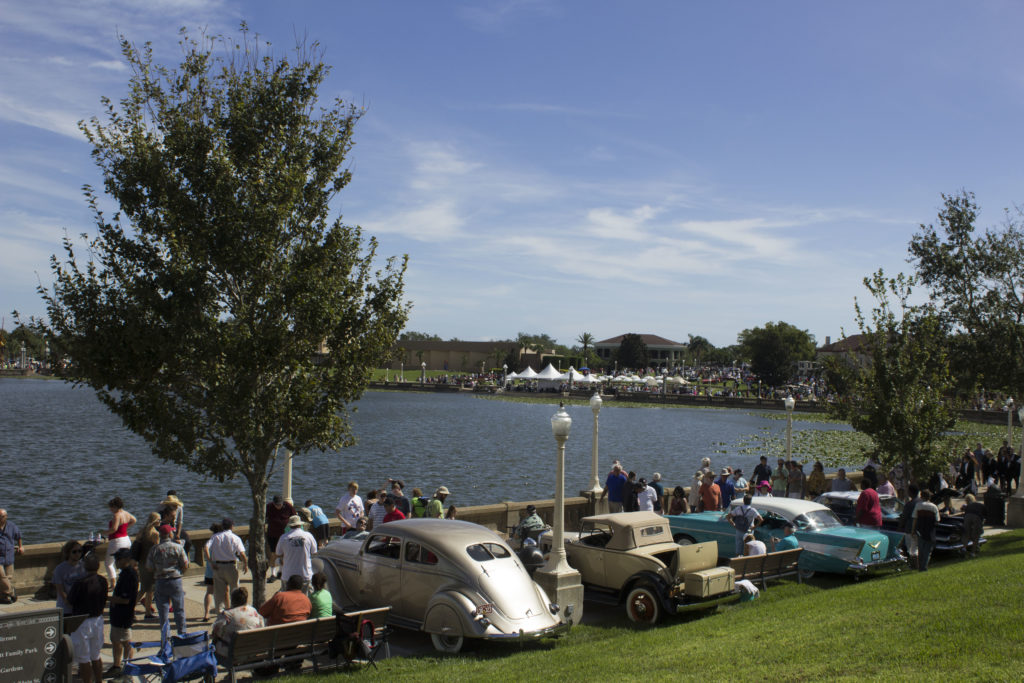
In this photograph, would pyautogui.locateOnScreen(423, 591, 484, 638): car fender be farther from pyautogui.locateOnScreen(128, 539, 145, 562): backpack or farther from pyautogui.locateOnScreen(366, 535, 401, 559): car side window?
pyautogui.locateOnScreen(128, 539, 145, 562): backpack

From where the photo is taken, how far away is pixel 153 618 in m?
12.2

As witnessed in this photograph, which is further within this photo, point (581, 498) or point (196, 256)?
point (581, 498)

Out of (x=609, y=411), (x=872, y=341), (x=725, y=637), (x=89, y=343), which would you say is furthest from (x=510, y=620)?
(x=609, y=411)

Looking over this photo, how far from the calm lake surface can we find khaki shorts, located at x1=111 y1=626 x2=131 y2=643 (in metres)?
10.7

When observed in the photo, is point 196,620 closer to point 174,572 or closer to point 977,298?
point 174,572

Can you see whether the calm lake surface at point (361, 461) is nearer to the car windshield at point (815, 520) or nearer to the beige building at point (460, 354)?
the car windshield at point (815, 520)

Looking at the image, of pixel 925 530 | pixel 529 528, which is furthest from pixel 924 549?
pixel 529 528

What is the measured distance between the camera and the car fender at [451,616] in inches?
410

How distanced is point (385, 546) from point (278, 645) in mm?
2550

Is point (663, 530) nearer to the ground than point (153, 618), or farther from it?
farther from it

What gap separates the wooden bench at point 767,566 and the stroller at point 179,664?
27.0ft

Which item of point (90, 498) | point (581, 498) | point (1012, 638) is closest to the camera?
point (1012, 638)

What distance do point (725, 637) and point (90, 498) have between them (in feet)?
83.5

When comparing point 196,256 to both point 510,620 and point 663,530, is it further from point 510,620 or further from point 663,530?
point 663,530
